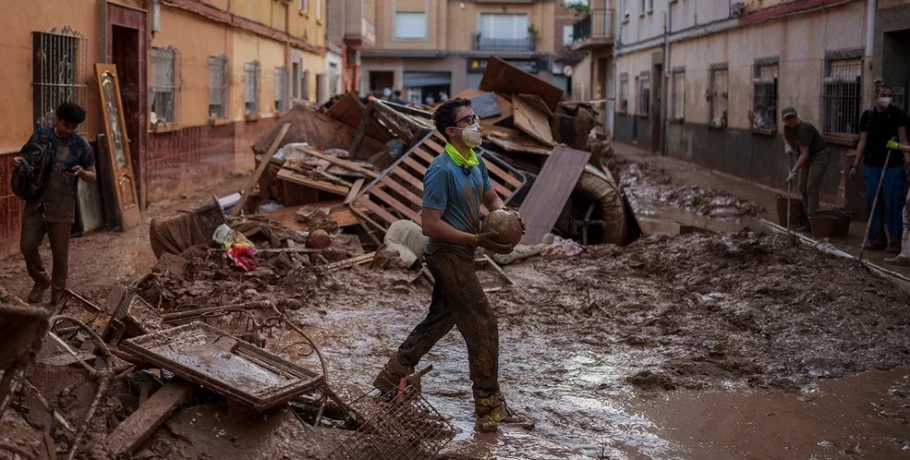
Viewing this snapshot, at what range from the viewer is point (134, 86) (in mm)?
14352

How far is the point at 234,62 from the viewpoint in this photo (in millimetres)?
20578

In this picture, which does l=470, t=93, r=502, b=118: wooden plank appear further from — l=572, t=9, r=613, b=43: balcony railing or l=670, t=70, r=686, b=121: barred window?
l=572, t=9, r=613, b=43: balcony railing

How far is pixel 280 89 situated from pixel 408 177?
1510 centimetres

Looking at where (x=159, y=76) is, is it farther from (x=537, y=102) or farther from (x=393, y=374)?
(x=393, y=374)

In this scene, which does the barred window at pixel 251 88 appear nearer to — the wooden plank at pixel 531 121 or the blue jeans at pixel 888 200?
the wooden plank at pixel 531 121

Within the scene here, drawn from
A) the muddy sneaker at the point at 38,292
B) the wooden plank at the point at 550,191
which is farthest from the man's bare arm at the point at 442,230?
the wooden plank at the point at 550,191

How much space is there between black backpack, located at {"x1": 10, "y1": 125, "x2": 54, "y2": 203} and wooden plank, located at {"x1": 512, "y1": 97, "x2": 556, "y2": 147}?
288 inches

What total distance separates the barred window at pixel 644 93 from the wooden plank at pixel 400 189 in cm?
1933

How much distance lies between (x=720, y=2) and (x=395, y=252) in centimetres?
1440

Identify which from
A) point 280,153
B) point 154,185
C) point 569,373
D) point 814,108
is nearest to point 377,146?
point 280,153

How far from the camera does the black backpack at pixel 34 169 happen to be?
7820 millimetres

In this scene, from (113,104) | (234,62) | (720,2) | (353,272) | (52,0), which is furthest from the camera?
(720,2)

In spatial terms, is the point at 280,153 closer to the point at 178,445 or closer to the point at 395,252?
the point at 395,252

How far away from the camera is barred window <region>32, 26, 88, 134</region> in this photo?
11.0m
